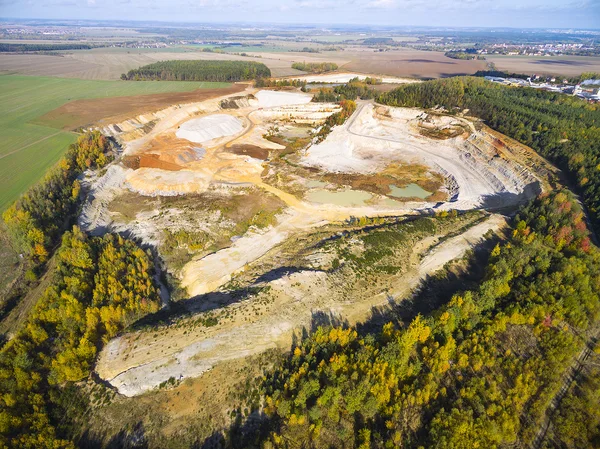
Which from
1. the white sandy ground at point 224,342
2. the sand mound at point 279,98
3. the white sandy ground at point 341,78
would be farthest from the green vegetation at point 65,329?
the white sandy ground at point 341,78

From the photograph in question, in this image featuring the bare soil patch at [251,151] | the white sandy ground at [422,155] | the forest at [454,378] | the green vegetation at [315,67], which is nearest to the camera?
the forest at [454,378]

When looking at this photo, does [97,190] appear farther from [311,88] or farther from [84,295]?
[311,88]

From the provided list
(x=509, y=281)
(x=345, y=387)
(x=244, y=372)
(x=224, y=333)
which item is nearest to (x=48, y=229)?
(x=224, y=333)

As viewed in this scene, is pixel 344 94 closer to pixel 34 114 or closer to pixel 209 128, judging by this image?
pixel 209 128

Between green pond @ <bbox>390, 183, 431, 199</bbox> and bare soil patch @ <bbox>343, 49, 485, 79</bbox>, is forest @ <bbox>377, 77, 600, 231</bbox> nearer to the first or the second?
green pond @ <bbox>390, 183, 431, 199</bbox>

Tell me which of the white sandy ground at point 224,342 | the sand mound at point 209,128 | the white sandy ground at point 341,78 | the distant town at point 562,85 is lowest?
the white sandy ground at point 224,342

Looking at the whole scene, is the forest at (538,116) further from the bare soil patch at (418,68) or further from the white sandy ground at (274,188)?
the bare soil patch at (418,68)
